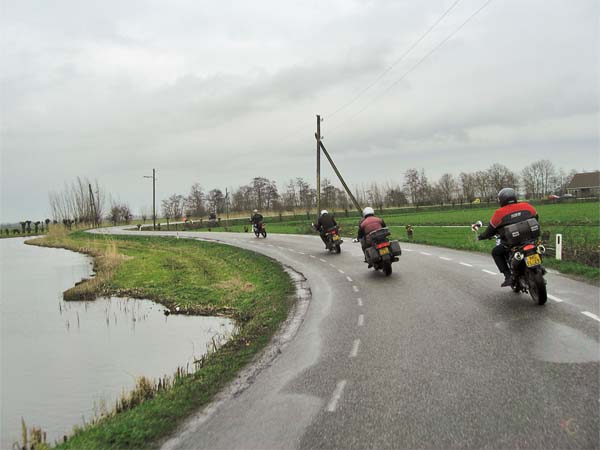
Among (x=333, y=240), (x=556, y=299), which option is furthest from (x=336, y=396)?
(x=333, y=240)

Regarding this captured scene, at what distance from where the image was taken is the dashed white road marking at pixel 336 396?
14.3ft

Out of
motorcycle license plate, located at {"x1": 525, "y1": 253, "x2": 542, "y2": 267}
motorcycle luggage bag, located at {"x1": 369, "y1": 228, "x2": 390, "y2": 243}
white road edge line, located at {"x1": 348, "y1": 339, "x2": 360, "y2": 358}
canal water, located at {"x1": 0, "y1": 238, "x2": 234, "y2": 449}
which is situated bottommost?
canal water, located at {"x1": 0, "y1": 238, "x2": 234, "y2": 449}

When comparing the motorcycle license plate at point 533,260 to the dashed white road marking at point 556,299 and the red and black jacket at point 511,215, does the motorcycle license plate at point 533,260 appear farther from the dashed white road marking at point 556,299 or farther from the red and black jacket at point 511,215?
the dashed white road marking at point 556,299

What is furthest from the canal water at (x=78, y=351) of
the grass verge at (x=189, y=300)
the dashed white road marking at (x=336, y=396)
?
the dashed white road marking at (x=336, y=396)

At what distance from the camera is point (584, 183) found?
11319 cm

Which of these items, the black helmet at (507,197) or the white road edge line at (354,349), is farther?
the black helmet at (507,197)

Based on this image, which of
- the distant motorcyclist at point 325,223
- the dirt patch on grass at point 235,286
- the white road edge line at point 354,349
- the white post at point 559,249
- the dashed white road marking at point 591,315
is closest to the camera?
the white road edge line at point 354,349

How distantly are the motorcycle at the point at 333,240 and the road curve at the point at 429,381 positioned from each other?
909cm

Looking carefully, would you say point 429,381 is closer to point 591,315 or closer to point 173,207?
point 591,315

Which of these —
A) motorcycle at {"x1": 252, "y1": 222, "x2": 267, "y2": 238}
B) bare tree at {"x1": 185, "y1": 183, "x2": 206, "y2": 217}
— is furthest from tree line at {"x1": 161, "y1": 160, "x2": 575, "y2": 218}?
motorcycle at {"x1": 252, "y1": 222, "x2": 267, "y2": 238}

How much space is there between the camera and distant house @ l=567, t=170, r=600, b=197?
110 m

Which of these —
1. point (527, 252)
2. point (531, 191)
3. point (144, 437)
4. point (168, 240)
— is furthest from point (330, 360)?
point (531, 191)

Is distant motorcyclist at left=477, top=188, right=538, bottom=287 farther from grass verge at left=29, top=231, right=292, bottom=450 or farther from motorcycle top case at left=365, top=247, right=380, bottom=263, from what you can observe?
grass verge at left=29, top=231, right=292, bottom=450

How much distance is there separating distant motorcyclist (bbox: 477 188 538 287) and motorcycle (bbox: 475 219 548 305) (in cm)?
13
